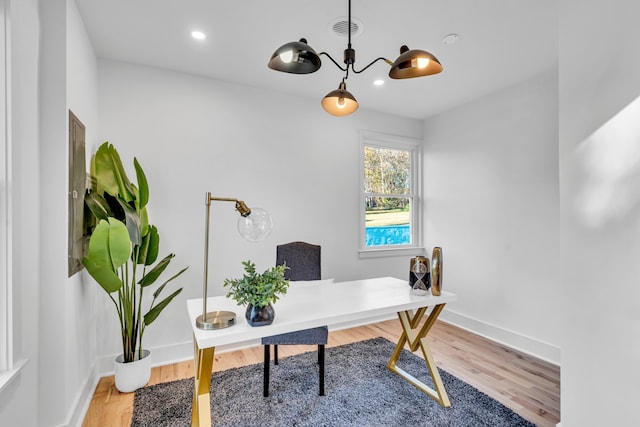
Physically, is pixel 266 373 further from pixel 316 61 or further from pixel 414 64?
pixel 414 64

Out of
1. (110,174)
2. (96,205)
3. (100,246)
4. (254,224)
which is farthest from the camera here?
(110,174)

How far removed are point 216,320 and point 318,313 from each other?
1.72 feet

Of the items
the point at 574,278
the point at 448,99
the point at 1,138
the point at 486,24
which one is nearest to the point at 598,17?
the point at 486,24

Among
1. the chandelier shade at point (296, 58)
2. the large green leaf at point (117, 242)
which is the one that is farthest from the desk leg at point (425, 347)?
the large green leaf at point (117, 242)

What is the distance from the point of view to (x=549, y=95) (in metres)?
2.88

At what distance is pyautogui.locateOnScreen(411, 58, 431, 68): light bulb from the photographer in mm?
1534

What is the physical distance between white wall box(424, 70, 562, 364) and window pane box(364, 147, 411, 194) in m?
0.38

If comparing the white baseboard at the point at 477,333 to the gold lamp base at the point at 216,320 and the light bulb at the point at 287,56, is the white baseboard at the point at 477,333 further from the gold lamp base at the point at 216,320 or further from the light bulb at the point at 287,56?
the light bulb at the point at 287,56

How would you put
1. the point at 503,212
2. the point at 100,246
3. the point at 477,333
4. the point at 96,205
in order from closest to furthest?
the point at 100,246 < the point at 96,205 < the point at 503,212 < the point at 477,333

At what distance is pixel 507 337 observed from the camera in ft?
10.5

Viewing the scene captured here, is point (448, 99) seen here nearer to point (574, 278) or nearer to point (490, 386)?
point (574, 278)

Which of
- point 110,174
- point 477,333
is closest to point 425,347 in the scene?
point 477,333

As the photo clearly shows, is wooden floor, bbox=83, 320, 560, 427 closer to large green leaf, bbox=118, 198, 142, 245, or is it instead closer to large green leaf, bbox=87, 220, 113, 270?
large green leaf, bbox=87, 220, 113, 270

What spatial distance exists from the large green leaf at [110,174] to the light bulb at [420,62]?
2.07m
